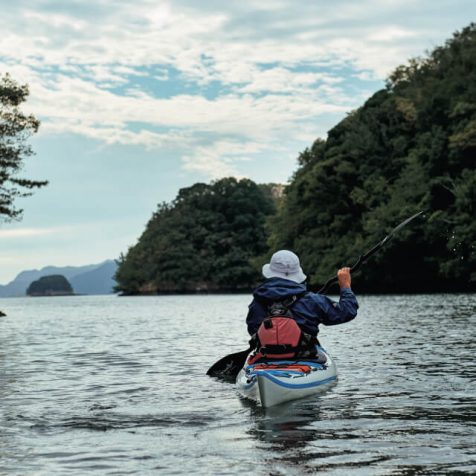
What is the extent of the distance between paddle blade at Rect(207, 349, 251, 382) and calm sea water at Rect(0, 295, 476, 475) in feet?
0.83

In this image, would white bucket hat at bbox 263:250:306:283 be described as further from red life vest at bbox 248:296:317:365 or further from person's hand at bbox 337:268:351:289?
person's hand at bbox 337:268:351:289

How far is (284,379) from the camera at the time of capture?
456 inches

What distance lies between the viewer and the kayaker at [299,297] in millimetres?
12062

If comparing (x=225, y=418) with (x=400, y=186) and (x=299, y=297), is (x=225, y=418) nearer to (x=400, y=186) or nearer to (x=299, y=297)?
(x=299, y=297)

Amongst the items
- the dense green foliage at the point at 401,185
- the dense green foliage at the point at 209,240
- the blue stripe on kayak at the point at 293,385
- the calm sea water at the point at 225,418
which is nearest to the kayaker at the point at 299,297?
the blue stripe on kayak at the point at 293,385

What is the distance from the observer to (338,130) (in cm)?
8019

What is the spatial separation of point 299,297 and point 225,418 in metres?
2.17

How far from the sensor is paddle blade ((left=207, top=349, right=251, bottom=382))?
15.5m

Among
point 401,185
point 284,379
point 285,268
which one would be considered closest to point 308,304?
point 285,268

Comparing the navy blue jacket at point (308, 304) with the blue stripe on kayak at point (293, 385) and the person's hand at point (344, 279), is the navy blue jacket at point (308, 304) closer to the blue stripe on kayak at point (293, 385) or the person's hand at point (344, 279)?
the person's hand at point (344, 279)

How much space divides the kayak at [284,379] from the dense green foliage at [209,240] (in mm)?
108803

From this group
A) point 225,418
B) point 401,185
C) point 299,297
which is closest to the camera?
point 225,418

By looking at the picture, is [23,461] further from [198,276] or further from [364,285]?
[198,276]

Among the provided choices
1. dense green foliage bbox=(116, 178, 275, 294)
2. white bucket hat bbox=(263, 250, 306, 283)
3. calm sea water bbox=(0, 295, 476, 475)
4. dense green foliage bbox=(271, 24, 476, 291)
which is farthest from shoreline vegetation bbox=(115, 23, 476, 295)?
white bucket hat bbox=(263, 250, 306, 283)
